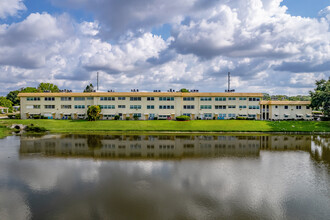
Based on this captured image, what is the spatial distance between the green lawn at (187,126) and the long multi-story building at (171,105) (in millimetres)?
7088

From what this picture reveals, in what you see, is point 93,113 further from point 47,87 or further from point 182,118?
point 47,87

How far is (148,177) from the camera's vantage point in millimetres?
19328

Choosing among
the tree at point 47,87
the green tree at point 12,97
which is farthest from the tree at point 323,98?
the green tree at point 12,97

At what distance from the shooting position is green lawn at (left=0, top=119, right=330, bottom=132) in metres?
51.2

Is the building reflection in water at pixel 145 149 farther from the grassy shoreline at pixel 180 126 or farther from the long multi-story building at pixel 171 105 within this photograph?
the long multi-story building at pixel 171 105

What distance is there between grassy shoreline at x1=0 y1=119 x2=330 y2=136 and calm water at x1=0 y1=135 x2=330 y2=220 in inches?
803

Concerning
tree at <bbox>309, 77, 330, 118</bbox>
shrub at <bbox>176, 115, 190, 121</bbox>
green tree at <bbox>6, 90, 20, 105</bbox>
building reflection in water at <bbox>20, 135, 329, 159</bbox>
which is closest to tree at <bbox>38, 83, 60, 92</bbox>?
green tree at <bbox>6, 90, 20, 105</bbox>

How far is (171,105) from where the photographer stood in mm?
64500

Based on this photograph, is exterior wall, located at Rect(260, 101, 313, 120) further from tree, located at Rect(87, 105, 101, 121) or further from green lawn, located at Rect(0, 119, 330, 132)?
tree, located at Rect(87, 105, 101, 121)

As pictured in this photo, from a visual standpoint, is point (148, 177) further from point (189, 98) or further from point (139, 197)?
point (189, 98)

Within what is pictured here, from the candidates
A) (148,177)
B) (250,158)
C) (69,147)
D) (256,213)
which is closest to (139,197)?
(148,177)

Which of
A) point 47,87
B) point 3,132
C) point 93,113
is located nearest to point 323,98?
point 93,113

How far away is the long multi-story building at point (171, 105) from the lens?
64.5 metres

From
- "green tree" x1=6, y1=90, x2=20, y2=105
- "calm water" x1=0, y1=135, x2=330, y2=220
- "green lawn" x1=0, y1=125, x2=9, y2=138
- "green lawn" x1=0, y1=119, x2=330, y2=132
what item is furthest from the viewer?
"green tree" x1=6, y1=90, x2=20, y2=105
